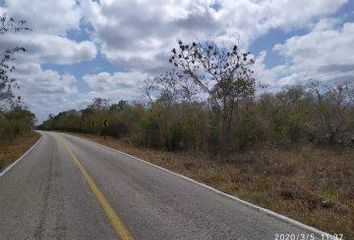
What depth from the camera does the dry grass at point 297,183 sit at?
9909 mm

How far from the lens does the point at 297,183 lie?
14648mm

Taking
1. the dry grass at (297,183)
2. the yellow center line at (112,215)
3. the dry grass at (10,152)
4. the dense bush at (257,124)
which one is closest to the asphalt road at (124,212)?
the yellow center line at (112,215)

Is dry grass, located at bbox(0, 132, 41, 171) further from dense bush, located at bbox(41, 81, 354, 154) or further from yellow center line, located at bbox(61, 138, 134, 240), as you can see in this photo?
dense bush, located at bbox(41, 81, 354, 154)

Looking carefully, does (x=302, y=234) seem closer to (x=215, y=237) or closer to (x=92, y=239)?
(x=215, y=237)

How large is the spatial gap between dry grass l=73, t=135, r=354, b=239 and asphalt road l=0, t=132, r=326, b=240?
83 cm

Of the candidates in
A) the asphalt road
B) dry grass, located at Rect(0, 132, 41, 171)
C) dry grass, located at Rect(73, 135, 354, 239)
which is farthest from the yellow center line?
dry grass, located at Rect(0, 132, 41, 171)

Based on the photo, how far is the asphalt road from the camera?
26.2 feet

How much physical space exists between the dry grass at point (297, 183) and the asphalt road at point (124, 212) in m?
0.83

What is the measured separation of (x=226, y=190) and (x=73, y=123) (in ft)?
366
